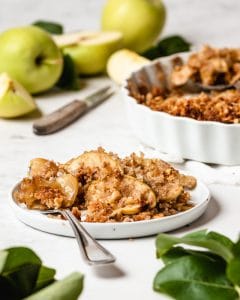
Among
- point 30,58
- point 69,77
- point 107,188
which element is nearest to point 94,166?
point 107,188

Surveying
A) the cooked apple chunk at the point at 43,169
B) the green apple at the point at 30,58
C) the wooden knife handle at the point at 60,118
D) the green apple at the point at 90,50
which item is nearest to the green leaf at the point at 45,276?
the cooked apple chunk at the point at 43,169

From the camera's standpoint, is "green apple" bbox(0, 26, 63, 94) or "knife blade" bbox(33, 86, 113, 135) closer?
"knife blade" bbox(33, 86, 113, 135)

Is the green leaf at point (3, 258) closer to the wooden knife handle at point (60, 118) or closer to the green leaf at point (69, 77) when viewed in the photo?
the wooden knife handle at point (60, 118)

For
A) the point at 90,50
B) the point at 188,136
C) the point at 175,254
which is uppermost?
the point at 175,254

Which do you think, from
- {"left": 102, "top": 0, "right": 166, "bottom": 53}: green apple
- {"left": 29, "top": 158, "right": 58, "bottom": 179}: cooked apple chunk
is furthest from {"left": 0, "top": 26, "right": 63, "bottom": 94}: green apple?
{"left": 29, "top": 158, "right": 58, "bottom": 179}: cooked apple chunk

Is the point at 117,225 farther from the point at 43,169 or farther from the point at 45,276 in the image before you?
the point at 45,276

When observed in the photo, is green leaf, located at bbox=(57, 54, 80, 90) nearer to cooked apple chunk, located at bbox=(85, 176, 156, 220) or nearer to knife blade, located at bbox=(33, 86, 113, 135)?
knife blade, located at bbox=(33, 86, 113, 135)
